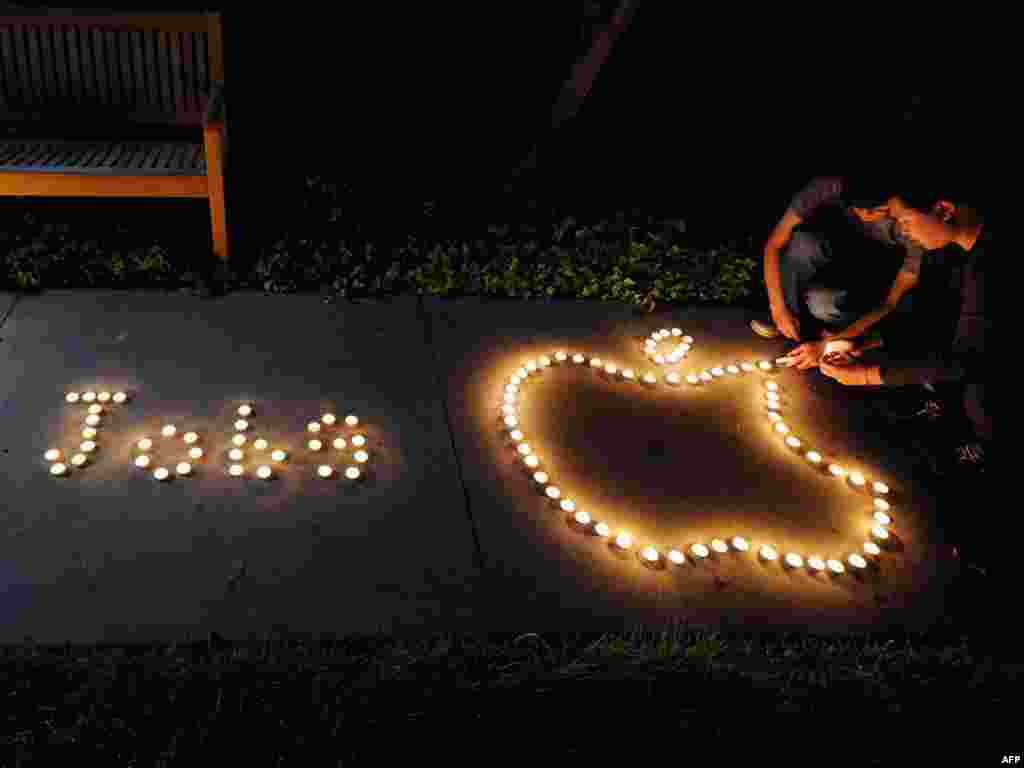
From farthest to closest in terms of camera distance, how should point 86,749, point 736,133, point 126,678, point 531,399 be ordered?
point 736,133
point 531,399
point 126,678
point 86,749

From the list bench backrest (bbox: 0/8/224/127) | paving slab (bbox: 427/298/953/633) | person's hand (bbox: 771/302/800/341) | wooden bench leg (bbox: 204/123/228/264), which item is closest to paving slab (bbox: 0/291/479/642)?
paving slab (bbox: 427/298/953/633)

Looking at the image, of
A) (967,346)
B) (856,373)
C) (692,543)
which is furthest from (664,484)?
(967,346)

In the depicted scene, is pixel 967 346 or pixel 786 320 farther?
pixel 786 320

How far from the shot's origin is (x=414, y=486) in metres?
3.38

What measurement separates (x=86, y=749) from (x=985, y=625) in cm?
331

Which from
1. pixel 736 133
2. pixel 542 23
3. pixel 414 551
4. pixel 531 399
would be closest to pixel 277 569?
pixel 414 551

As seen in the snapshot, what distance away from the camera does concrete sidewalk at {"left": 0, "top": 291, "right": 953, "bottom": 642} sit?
2.87 metres

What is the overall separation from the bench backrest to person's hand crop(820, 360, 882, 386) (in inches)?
152

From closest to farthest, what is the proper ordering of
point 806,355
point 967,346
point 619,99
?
point 967,346
point 806,355
point 619,99

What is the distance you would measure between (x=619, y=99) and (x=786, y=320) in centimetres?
222

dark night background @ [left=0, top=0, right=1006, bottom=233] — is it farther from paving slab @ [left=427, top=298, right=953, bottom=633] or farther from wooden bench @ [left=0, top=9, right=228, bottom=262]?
paving slab @ [left=427, top=298, right=953, bottom=633]

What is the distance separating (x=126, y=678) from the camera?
8.03 feet

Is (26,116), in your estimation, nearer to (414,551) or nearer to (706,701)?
(414,551)

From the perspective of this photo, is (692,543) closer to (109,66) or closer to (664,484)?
(664,484)
